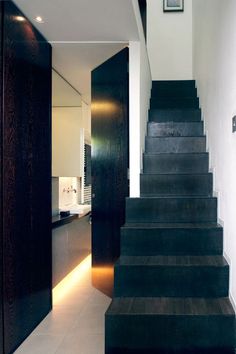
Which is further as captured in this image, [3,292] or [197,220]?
[197,220]

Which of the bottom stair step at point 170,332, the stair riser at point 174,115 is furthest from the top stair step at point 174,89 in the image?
the bottom stair step at point 170,332

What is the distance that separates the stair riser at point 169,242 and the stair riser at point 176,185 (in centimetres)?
71

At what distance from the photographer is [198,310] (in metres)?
2.17

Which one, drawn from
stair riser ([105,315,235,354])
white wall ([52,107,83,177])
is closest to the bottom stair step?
stair riser ([105,315,235,354])

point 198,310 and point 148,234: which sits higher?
point 148,234

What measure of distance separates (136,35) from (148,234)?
6.30 feet

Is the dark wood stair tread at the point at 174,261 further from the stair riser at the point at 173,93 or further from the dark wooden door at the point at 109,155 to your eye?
the stair riser at the point at 173,93

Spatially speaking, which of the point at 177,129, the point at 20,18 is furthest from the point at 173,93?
the point at 20,18

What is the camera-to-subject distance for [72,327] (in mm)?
2904

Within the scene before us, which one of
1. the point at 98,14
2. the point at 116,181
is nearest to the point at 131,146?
the point at 116,181

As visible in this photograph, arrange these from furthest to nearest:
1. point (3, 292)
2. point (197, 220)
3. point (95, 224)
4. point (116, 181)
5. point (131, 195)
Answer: point (95, 224), point (116, 181), point (131, 195), point (197, 220), point (3, 292)

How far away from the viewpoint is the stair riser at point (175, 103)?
4.80 metres

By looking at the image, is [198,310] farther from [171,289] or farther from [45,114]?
[45,114]

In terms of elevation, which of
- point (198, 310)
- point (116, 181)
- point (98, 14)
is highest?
point (98, 14)
